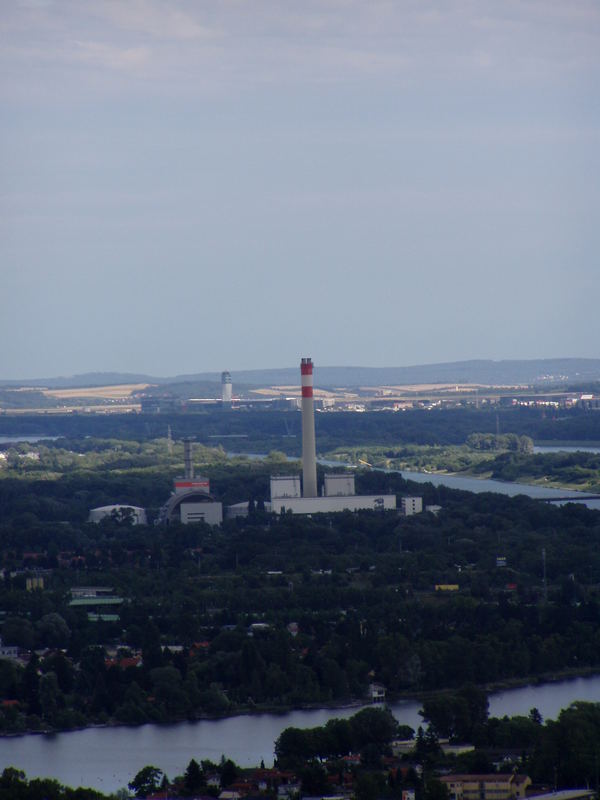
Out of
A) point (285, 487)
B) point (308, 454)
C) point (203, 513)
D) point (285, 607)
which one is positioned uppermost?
point (308, 454)

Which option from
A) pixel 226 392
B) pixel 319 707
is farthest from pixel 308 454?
pixel 226 392

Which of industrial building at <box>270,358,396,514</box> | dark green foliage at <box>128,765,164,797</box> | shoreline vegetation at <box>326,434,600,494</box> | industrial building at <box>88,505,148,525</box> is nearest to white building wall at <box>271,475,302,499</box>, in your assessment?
industrial building at <box>270,358,396,514</box>

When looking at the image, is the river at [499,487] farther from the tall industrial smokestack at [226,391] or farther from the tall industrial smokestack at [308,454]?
the tall industrial smokestack at [226,391]

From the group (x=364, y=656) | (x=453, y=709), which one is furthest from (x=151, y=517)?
(x=453, y=709)

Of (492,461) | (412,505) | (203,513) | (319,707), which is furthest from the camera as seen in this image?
(492,461)

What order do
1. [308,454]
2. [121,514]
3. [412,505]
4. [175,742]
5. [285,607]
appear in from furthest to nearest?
[308,454]
[121,514]
[412,505]
[285,607]
[175,742]

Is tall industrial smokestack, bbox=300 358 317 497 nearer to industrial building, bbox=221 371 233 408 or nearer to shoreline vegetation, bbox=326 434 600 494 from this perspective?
shoreline vegetation, bbox=326 434 600 494

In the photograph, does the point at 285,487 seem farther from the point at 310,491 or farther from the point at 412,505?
the point at 412,505
